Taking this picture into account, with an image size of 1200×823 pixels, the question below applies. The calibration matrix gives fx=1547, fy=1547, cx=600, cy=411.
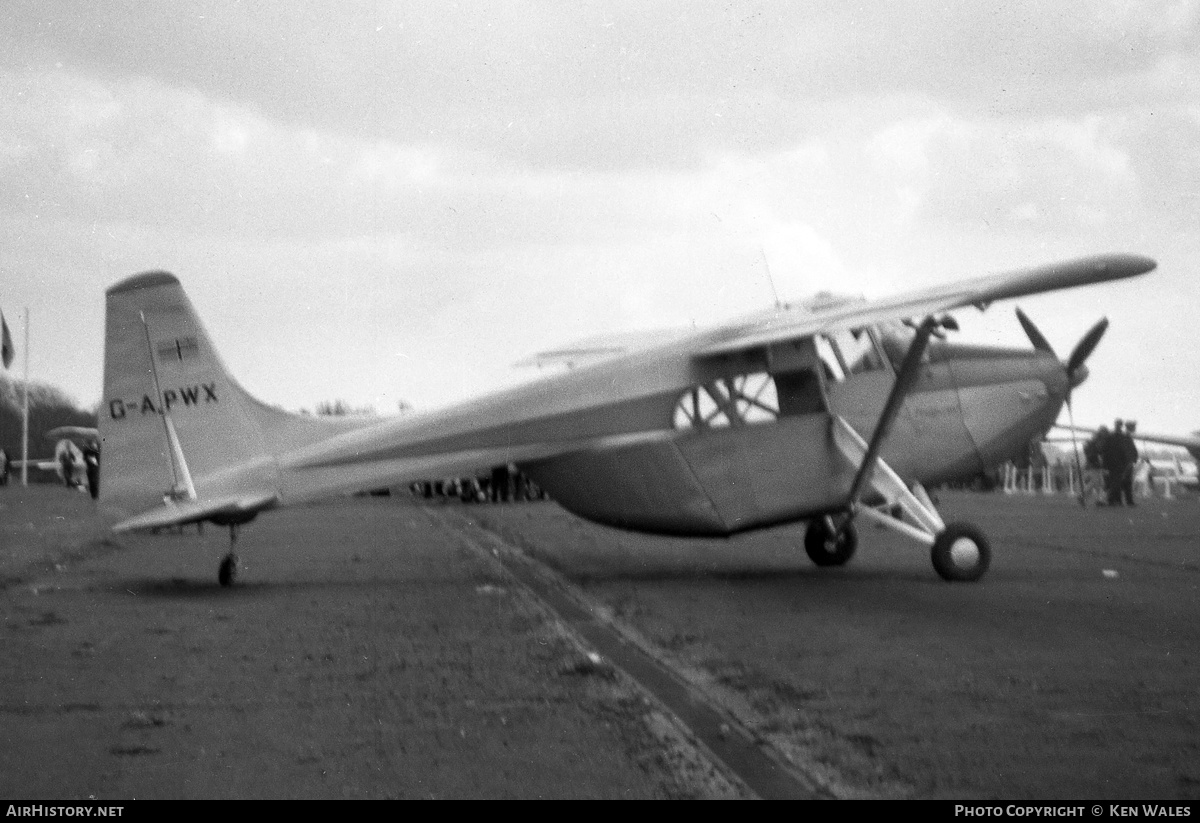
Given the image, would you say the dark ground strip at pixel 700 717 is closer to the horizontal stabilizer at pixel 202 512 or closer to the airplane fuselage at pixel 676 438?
the airplane fuselage at pixel 676 438

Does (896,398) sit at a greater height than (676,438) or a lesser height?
greater

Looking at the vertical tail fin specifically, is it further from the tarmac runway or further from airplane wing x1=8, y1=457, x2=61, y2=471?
airplane wing x1=8, y1=457, x2=61, y2=471

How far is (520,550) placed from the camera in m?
20.0

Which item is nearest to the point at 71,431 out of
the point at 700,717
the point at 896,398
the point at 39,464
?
the point at 39,464

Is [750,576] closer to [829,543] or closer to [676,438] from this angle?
[829,543]

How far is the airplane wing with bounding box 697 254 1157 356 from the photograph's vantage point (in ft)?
42.8

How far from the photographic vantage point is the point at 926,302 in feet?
45.7

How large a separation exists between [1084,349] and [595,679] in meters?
9.36

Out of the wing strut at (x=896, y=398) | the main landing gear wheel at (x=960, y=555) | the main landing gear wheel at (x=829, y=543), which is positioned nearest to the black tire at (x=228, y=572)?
the main landing gear wheel at (x=829, y=543)

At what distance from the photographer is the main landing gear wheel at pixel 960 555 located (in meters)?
14.4

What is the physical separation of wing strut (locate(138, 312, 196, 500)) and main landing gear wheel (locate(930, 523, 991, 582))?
6.91m

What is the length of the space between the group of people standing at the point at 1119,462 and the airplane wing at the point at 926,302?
20502 millimetres
